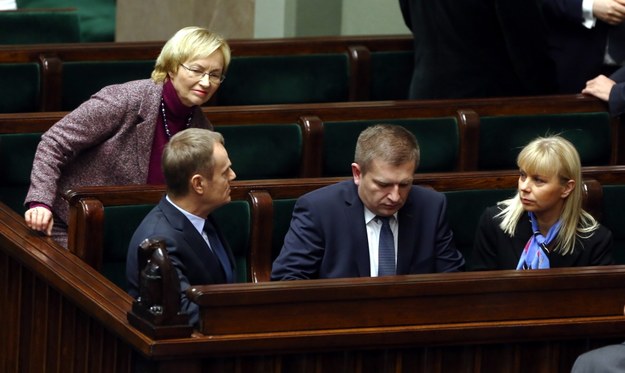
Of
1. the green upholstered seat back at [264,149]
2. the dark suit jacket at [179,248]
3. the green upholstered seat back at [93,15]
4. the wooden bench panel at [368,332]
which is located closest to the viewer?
the wooden bench panel at [368,332]

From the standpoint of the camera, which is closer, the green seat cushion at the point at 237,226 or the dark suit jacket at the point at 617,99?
the green seat cushion at the point at 237,226

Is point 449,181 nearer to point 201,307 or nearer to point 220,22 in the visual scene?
point 201,307

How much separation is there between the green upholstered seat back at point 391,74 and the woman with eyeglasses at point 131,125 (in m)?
1.58

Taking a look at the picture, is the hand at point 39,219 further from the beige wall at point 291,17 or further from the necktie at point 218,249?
the beige wall at point 291,17

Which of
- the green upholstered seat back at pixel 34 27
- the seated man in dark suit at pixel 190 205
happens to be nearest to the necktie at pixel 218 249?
the seated man in dark suit at pixel 190 205

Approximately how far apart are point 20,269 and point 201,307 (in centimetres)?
85

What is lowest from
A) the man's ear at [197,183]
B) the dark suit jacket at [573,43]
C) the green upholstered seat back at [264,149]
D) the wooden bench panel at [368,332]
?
the wooden bench panel at [368,332]

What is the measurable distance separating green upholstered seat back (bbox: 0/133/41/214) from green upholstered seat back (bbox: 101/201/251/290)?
22.1 inches

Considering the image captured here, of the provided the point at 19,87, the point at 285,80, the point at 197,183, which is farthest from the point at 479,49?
the point at 197,183

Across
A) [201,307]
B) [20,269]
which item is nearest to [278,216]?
[20,269]

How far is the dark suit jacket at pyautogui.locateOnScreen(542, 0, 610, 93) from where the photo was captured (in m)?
4.75

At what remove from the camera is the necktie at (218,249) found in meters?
3.31

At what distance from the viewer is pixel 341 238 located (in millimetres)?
3443

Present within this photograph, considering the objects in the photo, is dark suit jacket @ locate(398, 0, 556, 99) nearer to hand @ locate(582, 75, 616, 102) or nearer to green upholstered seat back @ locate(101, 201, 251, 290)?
hand @ locate(582, 75, 616, 102)
